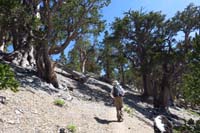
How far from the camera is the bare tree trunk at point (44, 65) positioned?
2569cm

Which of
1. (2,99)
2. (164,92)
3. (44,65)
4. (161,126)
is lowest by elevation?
(164,92)

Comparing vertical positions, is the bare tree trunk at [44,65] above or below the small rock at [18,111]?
above

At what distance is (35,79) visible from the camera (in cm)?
2455

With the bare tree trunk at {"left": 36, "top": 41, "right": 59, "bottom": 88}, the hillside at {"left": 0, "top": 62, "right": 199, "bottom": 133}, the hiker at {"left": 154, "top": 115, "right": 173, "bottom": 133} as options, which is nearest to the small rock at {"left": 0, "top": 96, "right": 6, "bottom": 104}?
the hillside at {"left": 0, "top": 62, "right": 199, "bottom": 133}

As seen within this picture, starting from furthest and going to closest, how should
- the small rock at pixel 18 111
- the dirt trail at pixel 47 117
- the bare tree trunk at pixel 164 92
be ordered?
the bare tree trunk at pixel 164 92, the small rock at pixel 18 111, the dirt trail at pixel 47 117

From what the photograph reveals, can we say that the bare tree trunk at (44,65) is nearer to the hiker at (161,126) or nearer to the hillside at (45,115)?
the hillside at (45,115)

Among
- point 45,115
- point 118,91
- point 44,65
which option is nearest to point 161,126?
point 45,115

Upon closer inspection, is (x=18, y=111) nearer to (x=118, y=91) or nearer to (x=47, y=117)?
(x=47, y=117)

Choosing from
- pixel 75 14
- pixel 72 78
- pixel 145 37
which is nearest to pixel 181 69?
pixel 145 37

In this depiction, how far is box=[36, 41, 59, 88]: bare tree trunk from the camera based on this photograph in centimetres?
2569

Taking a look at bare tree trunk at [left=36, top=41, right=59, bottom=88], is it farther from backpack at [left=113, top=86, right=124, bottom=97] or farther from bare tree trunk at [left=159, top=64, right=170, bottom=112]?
bare tree trunk at [left=159, top=64, right=170, bottom=112]

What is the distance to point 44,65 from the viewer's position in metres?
26.2

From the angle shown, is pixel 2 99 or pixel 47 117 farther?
pixel 47 117

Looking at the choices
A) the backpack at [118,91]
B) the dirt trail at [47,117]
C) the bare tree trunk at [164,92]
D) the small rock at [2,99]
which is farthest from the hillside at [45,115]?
the bare tree trunk at [164,92]
